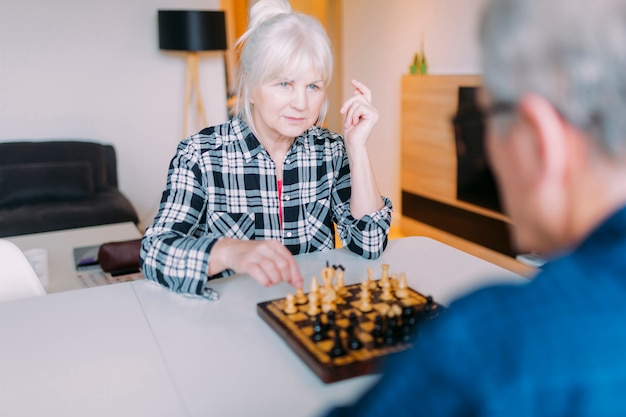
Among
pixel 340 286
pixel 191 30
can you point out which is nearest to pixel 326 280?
pixel 340 286

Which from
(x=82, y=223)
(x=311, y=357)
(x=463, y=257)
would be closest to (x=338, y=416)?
(x=311, y=357)

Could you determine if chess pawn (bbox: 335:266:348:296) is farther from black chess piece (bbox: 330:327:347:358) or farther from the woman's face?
the woman's face

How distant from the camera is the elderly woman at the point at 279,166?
154 cm

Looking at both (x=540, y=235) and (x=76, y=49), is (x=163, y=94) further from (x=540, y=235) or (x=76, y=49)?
(x=540, y=235)

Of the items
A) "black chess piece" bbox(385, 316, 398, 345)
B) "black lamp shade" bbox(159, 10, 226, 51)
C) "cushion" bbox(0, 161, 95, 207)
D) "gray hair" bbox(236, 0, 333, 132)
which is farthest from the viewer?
"black lamp shade" bbox(159, 10, 226, 51)

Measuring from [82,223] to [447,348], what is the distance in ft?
11.3

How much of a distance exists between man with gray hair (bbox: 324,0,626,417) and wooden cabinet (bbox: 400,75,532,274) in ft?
11.2

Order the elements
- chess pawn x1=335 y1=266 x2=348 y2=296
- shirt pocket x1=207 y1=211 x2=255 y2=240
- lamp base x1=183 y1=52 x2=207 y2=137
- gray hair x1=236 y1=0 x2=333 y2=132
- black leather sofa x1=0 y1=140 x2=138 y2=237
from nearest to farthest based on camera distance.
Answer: chess pawn x1=335 y1=266 x2=348 y2=296, gray hair x1=236 y1=0 x2=333 y2=132, shirt pocket x1=207 y1=211 x2=255 y2=240, black leather sofa x1=0 y1=140 x2=138 y2=237, lamp base x1=183 y1=52 x2=207 y2=137

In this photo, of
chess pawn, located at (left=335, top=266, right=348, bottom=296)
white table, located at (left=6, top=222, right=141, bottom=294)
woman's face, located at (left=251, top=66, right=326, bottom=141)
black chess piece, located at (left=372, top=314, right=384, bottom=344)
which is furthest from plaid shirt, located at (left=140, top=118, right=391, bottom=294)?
white table, located at (left=6, top=222, right=141, bottom=294)

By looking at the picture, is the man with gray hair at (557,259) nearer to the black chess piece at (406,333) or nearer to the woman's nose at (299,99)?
the black chess piece at (406,333)

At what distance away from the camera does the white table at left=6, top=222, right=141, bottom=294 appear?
91.2 inches

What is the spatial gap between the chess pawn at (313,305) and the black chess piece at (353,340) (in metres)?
0.12

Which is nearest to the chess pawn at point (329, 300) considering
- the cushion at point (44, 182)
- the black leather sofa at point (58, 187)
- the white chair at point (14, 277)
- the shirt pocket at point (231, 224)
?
the shirt pocket at point (231, 224)

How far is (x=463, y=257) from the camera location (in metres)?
1.54
